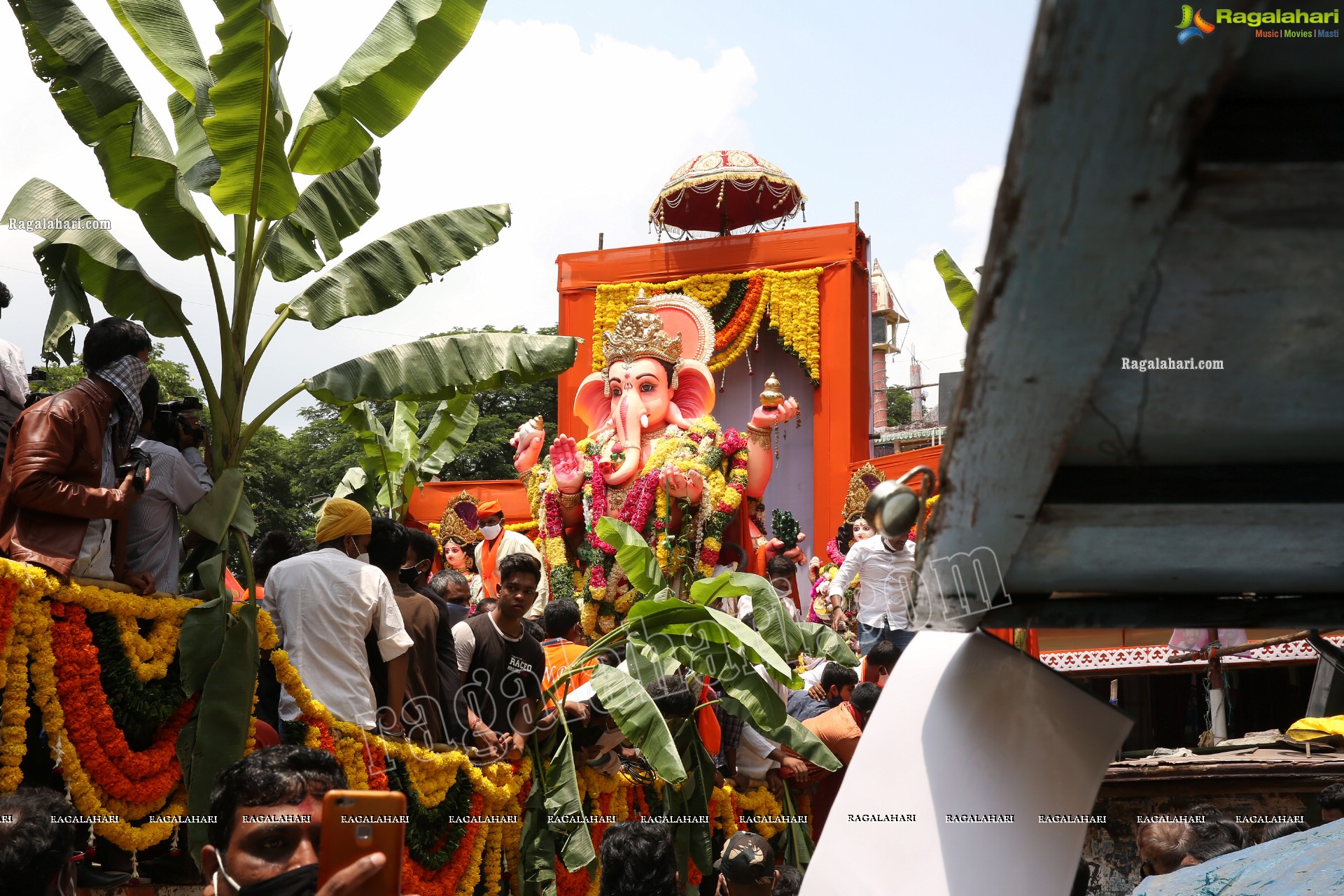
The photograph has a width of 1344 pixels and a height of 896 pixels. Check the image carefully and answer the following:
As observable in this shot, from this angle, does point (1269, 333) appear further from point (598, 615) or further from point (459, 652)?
point (598, 615)

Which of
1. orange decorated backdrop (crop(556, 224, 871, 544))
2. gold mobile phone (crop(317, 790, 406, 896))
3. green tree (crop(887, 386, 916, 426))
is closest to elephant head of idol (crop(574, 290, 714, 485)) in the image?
orange decorated backdrop (crop(556, 224, 871, 544))

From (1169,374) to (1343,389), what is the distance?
0.69 ft

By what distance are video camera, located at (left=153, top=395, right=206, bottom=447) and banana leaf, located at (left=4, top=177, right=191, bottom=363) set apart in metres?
0.32

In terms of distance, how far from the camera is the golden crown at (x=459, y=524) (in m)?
14.8

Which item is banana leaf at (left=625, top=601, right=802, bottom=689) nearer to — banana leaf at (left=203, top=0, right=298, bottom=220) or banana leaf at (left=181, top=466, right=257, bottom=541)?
banana leaf at (left=181, top=466, right=257, bottom=541)

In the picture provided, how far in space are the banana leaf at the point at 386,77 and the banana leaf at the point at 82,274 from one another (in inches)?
33.5

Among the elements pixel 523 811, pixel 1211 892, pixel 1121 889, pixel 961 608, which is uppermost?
pixel 961 608

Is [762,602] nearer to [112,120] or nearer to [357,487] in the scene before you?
[112,120]

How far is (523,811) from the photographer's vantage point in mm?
4980

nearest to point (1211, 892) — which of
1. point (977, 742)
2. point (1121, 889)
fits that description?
point (977, 742)

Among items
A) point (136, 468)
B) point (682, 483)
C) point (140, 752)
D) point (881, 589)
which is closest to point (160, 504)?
point (136, 468)

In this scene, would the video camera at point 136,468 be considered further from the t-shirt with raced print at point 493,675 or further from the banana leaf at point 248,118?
Answer: the t-shirt with raced print at point 493,675

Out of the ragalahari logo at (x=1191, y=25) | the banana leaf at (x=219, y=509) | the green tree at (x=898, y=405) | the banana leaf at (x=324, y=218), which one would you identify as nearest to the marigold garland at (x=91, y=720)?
the banana leaf at (x=219, y=509)

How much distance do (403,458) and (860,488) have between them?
600cm
